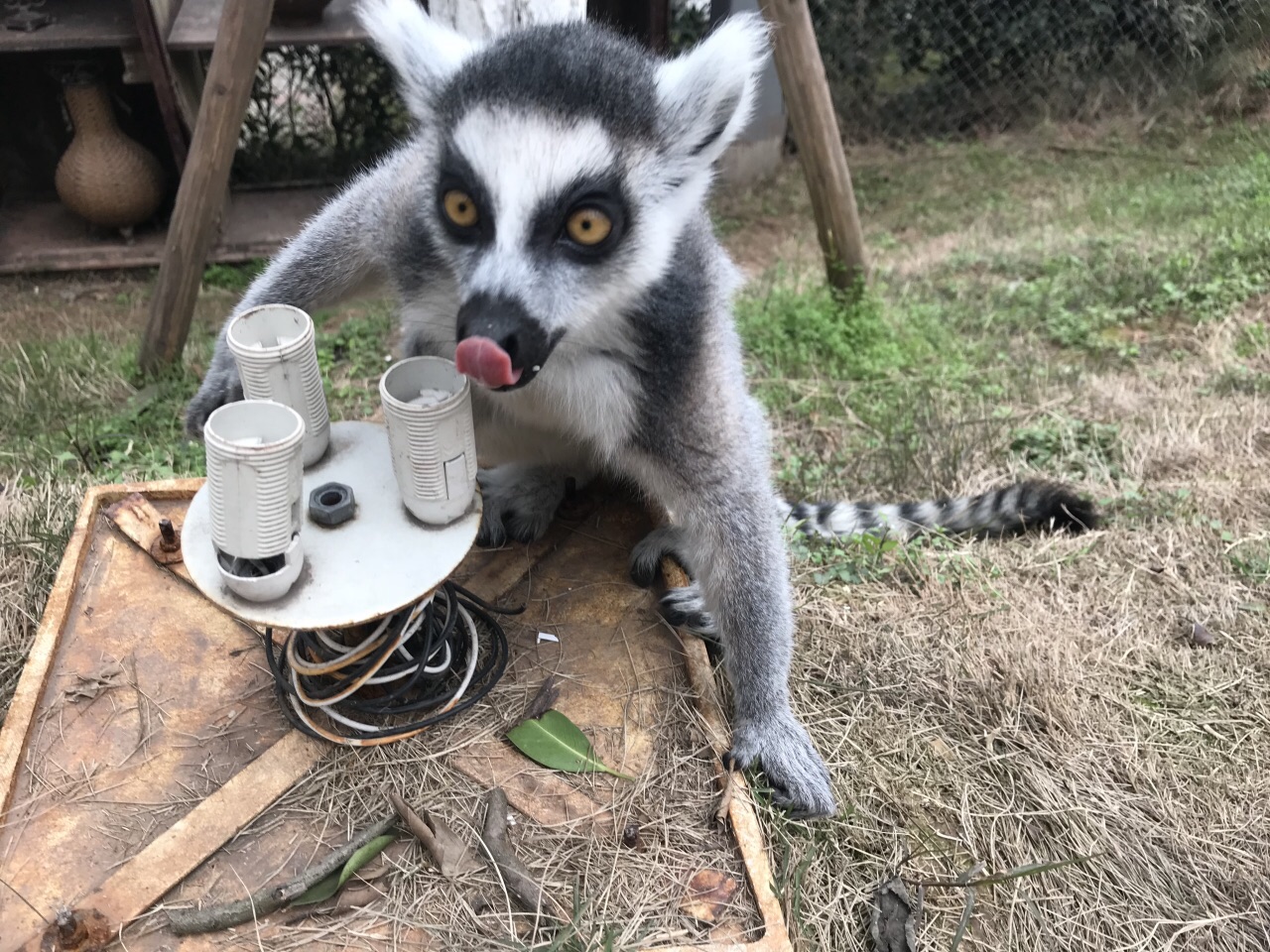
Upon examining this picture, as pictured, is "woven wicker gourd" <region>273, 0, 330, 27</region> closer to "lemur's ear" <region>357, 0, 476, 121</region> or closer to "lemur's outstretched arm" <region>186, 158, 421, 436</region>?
"lemur's outstretched arm" <region>186, 158, 421, 436</region>

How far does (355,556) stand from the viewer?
2.13 meters

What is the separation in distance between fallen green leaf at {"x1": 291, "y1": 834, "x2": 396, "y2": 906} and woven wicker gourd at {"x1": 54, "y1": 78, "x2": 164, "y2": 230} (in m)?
5.97

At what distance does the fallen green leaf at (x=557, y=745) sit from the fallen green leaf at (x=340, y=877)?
42 cm

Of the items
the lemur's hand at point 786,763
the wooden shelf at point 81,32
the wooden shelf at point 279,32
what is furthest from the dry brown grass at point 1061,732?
the wooden shelf at point 81,32

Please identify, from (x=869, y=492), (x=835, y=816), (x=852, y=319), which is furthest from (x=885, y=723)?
(x=852, y=319)

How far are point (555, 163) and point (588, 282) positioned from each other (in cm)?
26

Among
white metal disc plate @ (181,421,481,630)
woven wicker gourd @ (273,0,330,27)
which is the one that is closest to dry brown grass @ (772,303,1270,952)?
white metal disc plate @ (181,421,481,630)

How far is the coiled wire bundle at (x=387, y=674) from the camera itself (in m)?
2.29

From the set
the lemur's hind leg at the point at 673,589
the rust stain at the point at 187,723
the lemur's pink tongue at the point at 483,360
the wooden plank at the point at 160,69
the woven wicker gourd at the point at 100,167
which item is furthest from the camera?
the woven wicker gourd at the point at 100,167

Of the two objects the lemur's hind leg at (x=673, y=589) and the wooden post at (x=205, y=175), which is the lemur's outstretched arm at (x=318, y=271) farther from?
the wooden post at (x=205, y=175)

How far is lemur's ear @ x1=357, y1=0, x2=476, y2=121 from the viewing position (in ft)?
7.54

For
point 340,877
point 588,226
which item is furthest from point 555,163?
point 340,877

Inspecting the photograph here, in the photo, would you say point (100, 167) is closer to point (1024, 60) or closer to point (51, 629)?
point (51, 629)

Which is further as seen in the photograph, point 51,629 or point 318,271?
point 318,271
